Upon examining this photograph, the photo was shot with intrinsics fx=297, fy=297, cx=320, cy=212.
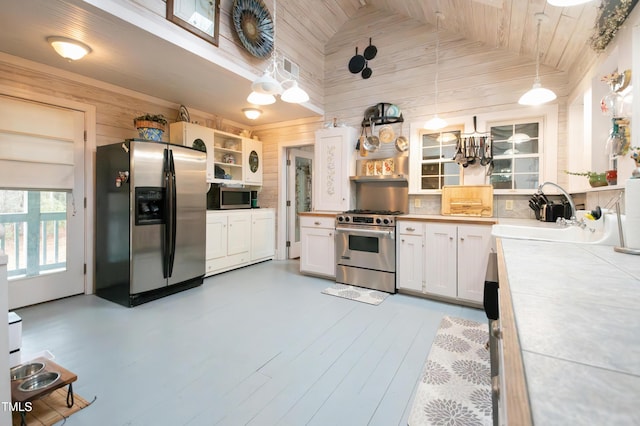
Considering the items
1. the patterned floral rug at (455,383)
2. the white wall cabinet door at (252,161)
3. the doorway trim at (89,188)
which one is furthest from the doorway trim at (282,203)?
the patterned floral rug at (455,383)

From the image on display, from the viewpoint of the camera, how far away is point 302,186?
575cm

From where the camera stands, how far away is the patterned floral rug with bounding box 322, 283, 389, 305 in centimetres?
330

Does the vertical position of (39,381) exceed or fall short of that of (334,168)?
it falls short

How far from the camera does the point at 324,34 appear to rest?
4609 mm

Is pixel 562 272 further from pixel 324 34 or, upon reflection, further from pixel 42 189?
pixel 324 34

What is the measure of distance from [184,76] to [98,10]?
115 centimetres

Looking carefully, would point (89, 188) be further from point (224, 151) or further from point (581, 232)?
point (581, 232)

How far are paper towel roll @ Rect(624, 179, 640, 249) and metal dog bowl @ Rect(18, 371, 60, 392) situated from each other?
2826mm

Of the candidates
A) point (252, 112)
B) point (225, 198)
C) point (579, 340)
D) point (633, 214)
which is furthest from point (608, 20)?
point (225, 198)

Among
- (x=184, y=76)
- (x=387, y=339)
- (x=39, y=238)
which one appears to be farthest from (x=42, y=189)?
(x=387, y=339)

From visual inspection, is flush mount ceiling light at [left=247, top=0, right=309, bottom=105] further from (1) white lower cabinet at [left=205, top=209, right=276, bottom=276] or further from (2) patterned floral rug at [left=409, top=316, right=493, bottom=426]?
(2) patterned floral rug at [left=409, top=316, right=493, bottom=426]

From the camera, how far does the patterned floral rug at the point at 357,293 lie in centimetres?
330

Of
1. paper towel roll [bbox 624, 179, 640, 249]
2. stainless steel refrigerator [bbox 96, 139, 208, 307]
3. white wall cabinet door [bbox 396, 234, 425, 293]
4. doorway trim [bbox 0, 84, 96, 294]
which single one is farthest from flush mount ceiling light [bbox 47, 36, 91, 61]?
paper towel roll [bbox 624, 179, 640, 249]

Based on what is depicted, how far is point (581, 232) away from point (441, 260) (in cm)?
145
